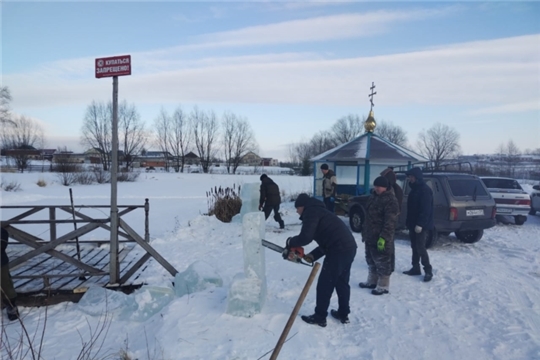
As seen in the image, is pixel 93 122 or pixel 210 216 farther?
pixel 93 122

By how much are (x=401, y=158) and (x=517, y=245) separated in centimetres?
491

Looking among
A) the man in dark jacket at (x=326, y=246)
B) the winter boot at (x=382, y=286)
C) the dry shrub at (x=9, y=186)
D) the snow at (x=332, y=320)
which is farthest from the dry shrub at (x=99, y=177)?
the man in dark jacket at (x=326, y=246)

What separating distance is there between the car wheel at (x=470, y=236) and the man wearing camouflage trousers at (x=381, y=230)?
4356 millimetres

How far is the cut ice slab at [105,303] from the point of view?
4.87 m

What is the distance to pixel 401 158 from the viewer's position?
42.0 feet

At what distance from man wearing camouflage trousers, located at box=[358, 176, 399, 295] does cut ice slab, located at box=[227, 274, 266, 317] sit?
1.95 meters

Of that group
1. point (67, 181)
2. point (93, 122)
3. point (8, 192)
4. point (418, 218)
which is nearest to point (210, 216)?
point (418, 218)

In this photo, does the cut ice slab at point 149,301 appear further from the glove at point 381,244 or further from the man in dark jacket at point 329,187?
the man in dark jacket at point 329,187

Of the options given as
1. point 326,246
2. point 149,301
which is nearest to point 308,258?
point 326,246

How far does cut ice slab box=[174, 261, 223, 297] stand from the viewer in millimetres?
5248

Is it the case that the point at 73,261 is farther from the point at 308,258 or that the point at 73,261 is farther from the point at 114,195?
A: the point at 308,258

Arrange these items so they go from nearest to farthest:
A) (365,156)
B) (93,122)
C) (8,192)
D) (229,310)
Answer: (229,310)
(365,156)
(8,192)
(93,122)

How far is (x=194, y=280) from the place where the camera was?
5.31 metres

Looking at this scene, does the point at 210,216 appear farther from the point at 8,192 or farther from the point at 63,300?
the point at 8,192
